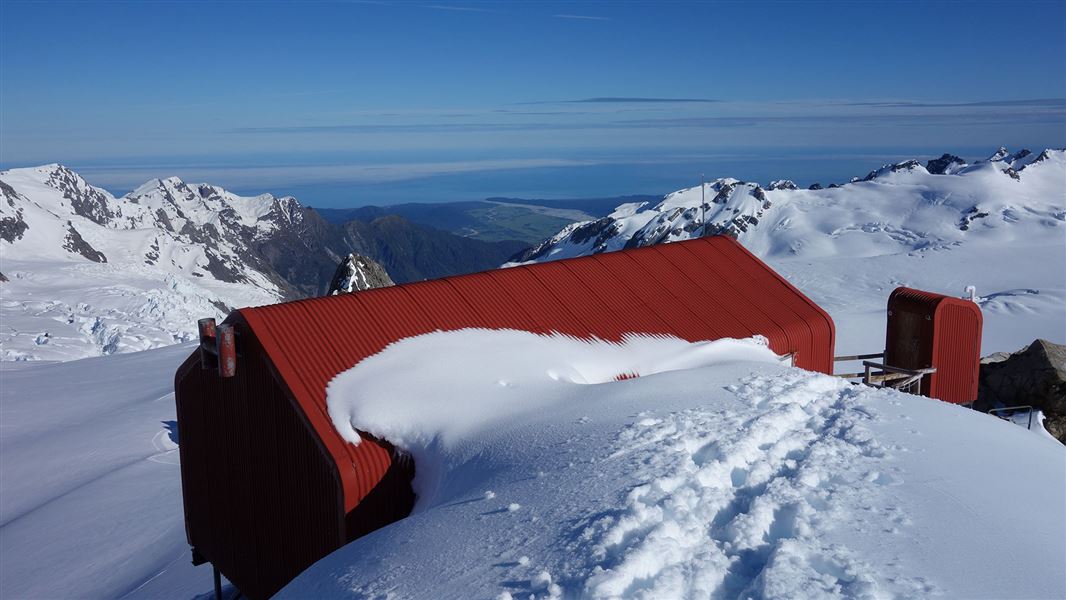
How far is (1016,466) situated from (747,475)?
13.2 ft

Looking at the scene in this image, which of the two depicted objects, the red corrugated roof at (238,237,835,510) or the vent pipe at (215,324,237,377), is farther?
the vent pipe at (215,324,237,377)

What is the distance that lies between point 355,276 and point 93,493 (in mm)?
18763

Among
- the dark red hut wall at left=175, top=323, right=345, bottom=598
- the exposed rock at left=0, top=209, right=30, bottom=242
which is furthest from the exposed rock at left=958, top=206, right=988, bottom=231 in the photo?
the exposed rock at left=0, top=209, right=30, bottom=242

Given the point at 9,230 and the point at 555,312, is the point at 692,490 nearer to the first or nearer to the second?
the point at 555,312

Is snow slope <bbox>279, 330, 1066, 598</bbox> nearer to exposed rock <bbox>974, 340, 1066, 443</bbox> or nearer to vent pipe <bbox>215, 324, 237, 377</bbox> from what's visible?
vent pipe <bbox>215, 324, 237, 377</bbox>

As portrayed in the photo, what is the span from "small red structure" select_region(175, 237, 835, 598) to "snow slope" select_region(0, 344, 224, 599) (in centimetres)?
500

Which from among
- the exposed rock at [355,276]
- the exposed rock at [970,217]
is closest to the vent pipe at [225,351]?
the exposed rock at [355,276]

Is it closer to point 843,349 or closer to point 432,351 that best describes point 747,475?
point 432,351

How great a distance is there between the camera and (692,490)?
8.09 m

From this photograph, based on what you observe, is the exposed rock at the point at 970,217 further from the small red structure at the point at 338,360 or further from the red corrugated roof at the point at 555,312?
the small red structure at the point at 338,360

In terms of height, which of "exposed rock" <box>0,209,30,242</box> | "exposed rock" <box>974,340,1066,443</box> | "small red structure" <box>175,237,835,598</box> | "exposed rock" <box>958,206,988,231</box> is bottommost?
"exposed rock" <box>0,209,30,242</box>

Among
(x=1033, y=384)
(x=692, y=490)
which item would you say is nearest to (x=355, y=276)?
(x=1033, y=384)

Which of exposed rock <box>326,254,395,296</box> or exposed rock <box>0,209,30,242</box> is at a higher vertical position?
exposed rock <box>326,254,395,296</box>

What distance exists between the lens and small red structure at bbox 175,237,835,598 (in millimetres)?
11477
